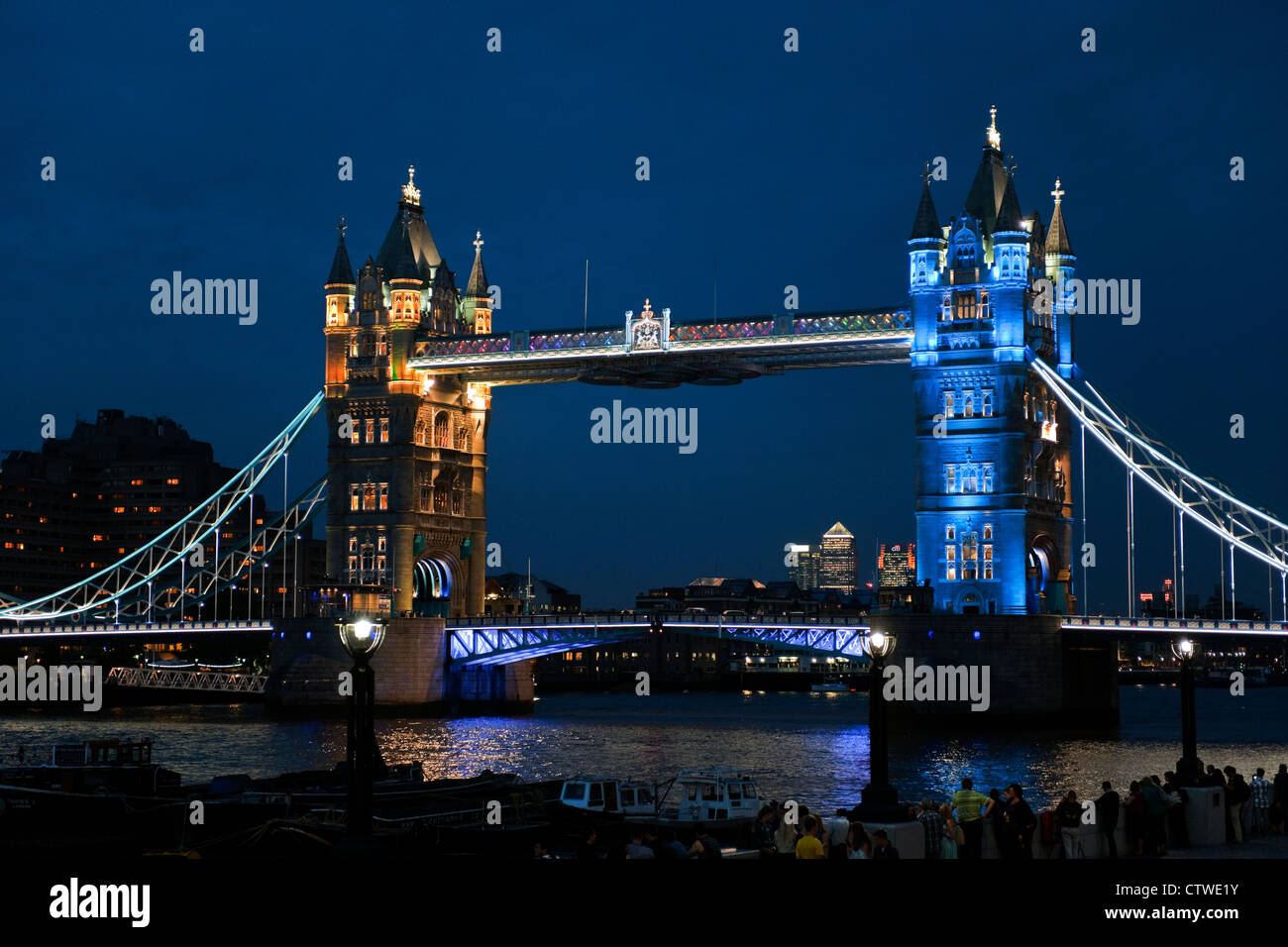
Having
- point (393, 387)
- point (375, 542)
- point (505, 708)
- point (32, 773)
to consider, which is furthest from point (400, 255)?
Answer: point (32, 773)

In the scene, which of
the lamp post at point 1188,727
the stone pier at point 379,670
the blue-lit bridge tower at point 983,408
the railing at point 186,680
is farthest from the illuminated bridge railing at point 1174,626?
the railing at point 186,680

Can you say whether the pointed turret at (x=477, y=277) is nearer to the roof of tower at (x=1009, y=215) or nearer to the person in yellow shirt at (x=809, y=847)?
the roof of tower at (x=1009, y=215)

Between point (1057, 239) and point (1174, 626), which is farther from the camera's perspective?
point (1057, 239)

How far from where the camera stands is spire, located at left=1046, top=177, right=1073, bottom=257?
91.7 meters

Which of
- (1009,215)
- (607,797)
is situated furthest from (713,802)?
(1009,215)

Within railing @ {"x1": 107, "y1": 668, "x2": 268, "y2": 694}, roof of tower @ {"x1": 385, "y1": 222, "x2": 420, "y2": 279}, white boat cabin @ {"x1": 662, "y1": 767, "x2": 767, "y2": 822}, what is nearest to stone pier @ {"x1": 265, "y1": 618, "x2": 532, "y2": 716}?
roof of tower @ {"x1": 385, "y1": 222, "x2": 420, "y2": 279}

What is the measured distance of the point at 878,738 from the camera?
25.5m

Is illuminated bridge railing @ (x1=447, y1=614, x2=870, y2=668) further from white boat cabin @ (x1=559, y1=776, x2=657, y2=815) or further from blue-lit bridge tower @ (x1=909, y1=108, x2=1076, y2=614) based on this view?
white boat cabin @ (x1=559, y1=776, x2=657, y2=815)

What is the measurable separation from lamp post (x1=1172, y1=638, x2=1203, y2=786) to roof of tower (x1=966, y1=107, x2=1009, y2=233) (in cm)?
5555

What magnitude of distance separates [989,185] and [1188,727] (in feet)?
195

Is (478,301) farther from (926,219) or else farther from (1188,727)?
(1188,727)

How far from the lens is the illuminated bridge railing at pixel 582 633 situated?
3546 inches

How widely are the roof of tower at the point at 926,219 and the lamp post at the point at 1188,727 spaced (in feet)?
180
